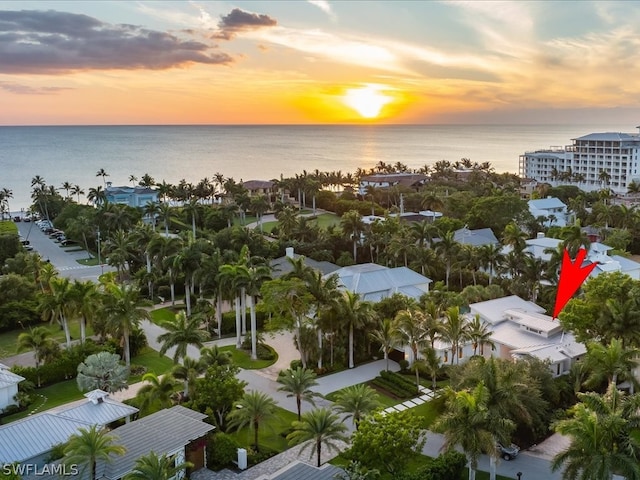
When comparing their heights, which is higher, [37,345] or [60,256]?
[60,256]

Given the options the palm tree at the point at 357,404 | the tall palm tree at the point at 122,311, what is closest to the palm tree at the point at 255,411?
the palm tree at the point at 357,404

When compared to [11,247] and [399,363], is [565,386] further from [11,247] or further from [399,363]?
[11,247]

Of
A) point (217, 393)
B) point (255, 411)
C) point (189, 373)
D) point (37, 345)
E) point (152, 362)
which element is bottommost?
point (152, 362)

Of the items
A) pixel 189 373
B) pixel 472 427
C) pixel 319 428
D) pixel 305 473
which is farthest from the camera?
pixel 189 373

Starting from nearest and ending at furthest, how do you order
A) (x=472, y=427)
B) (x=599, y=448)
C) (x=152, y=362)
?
(x=599, y=448) → (x=472, y=427) → (x=152, y=362)

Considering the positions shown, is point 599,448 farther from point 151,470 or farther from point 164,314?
point 164,314

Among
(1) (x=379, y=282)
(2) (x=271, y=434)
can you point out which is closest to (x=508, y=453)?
(2) (x=271, y=434)

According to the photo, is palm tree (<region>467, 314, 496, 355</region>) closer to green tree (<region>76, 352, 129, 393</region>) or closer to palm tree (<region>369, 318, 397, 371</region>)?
palm tree (<region>369, 318, 397, 371</region>)
